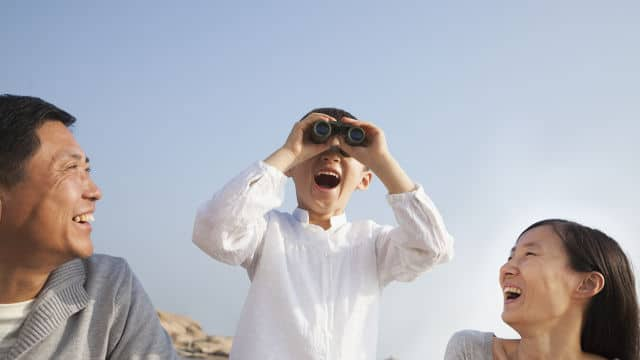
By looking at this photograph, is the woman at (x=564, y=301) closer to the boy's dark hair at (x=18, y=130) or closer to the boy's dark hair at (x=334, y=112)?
the boy's dark hair at (x=334, y=112)

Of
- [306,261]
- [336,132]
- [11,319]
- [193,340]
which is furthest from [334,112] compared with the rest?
[193,340]

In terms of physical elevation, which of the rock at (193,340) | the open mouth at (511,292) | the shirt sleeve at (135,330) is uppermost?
the open mouth at (511,292)

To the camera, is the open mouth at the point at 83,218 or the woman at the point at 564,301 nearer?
the open mouth at the point at 83,218

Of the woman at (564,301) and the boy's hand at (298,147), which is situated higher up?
the boy's hand at (298,147)

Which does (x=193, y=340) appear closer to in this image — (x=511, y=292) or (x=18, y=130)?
(x=511, y=292)

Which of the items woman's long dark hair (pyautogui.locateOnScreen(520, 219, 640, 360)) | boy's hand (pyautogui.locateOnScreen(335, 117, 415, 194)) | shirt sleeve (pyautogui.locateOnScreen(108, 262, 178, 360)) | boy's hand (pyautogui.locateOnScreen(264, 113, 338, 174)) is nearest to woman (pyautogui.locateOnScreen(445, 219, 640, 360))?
woman's long dark hair (pyautogui.locateOnScreen(520, 219, 640, 360))

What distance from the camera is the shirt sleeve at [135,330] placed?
273 centimetres

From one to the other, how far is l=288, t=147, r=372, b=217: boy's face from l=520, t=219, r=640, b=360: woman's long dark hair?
109 cm

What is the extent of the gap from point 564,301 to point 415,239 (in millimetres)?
748

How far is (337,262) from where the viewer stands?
11.3 ft

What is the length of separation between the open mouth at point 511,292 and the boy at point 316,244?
0.37 m

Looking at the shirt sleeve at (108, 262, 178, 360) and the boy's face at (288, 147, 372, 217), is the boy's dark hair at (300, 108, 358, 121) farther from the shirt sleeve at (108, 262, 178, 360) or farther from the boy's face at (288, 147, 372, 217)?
the shirt sleeve at (108, 262, 178, 360)

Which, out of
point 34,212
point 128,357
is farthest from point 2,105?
point 128,357

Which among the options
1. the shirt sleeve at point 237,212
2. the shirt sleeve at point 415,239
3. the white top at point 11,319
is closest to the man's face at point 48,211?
the white top at point 11,319
